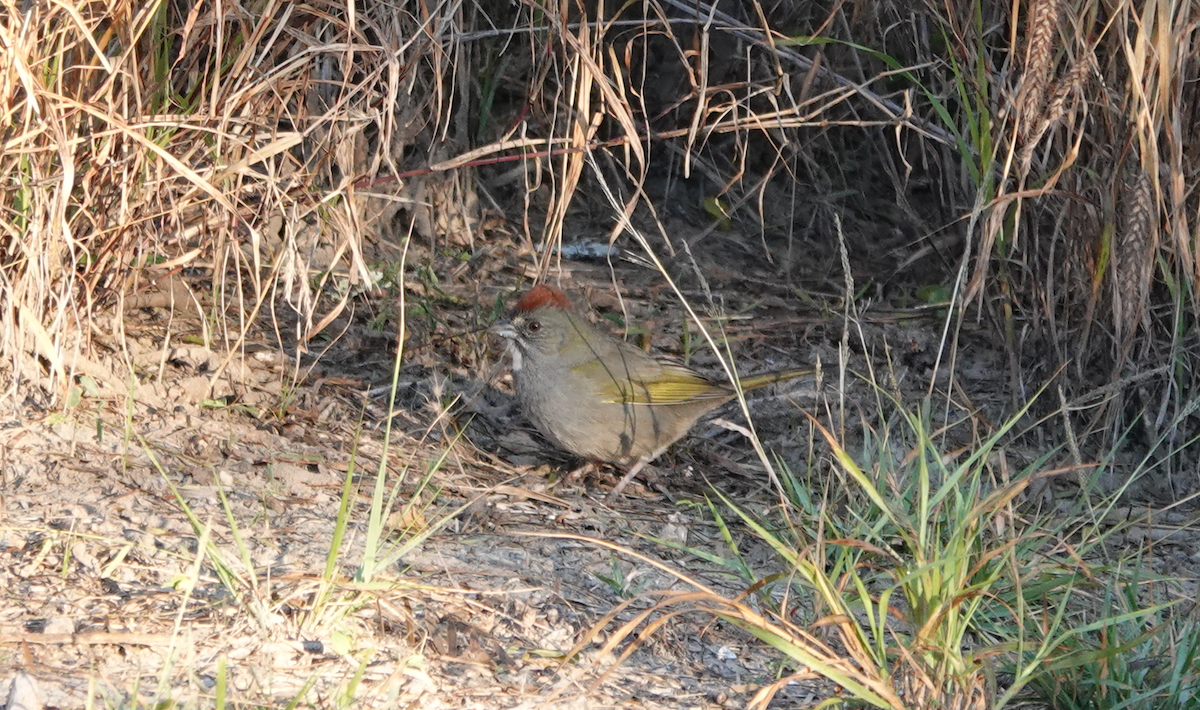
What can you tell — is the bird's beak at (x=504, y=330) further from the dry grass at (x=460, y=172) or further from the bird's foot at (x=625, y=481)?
the bird's foot at (x=625, y=481)

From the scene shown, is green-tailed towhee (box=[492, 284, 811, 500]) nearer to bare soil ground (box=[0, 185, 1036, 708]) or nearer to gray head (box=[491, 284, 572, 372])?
gray head (box=[491, 284, 572, 372])

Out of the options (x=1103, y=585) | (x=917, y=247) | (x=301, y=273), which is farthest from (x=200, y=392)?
(x=917, y=247)

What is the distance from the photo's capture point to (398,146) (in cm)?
538

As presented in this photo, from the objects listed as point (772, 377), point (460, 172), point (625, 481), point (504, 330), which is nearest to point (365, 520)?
point (625, 481)

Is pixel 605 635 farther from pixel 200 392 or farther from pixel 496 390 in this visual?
pixel 496 390

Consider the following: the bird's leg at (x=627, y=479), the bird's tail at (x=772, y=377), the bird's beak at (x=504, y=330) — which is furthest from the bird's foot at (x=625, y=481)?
the bird's beak at (x=504, y=330)

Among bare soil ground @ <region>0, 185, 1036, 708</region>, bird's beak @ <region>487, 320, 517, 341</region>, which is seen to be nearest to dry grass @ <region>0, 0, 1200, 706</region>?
bare soil ground @ <region>0, 185, 1036, 708</region>

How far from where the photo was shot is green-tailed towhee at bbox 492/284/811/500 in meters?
4.93

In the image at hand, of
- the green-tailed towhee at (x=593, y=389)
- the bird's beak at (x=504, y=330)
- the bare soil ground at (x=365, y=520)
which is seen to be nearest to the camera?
the bare soil ground at (x=365, y=520)

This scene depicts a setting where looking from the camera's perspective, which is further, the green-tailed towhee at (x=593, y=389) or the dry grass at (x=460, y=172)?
the green-tailed towhee at (x=593, y=389)

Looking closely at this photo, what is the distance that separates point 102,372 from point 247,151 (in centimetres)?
88

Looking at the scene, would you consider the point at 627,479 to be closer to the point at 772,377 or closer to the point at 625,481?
the point at 625,481

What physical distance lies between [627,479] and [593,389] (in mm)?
409

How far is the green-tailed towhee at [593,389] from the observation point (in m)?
4.93
